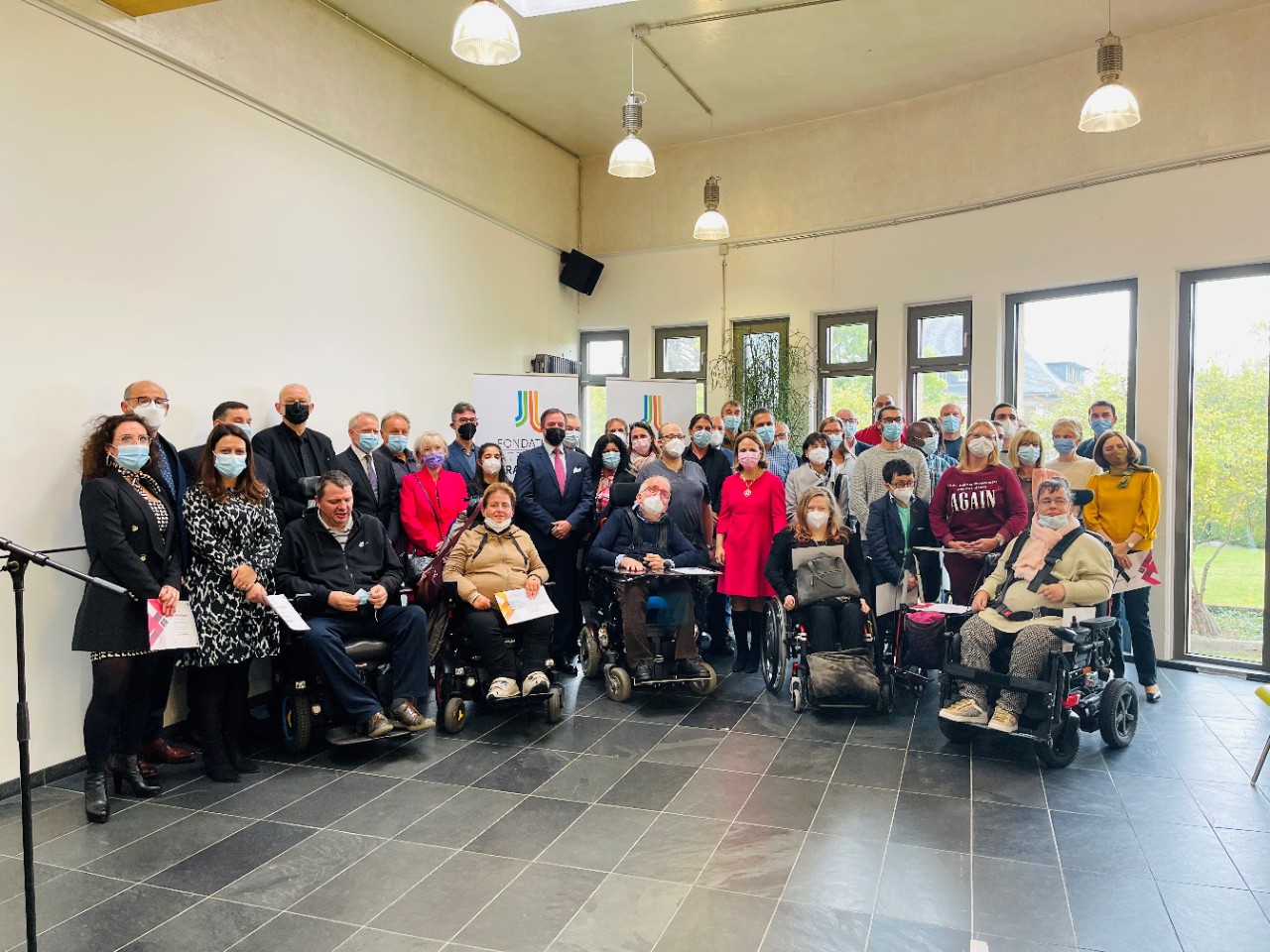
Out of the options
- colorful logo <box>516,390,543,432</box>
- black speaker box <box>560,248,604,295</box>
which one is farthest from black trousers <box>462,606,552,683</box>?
black speaker box <box>560,248,604,295</box>

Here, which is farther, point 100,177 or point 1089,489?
point 1089,489

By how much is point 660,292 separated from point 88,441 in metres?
6.32

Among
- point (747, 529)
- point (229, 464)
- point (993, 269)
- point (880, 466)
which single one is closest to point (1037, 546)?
point (880, 466)

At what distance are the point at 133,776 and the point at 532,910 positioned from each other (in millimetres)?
2135

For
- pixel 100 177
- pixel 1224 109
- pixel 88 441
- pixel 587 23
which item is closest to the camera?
pixel 88 441

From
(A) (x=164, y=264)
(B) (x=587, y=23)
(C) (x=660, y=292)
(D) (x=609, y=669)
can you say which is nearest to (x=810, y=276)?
(C) (x=660, y=292)

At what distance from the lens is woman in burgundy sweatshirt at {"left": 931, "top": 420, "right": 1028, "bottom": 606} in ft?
17.7

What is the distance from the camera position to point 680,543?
5.73 meters

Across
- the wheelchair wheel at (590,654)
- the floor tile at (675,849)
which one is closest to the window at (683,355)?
the wheelchair wheel at (590,654)

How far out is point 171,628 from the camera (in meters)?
3.89

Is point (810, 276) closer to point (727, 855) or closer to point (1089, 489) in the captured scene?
point (1089, 489)

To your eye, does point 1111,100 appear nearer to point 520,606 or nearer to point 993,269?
point 993,269

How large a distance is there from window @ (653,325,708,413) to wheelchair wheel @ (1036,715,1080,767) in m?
5.55

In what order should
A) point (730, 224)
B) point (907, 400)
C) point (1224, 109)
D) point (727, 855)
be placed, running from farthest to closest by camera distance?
point (730, 224), point (907, 400), point (1224, 109), point (727, 855)
